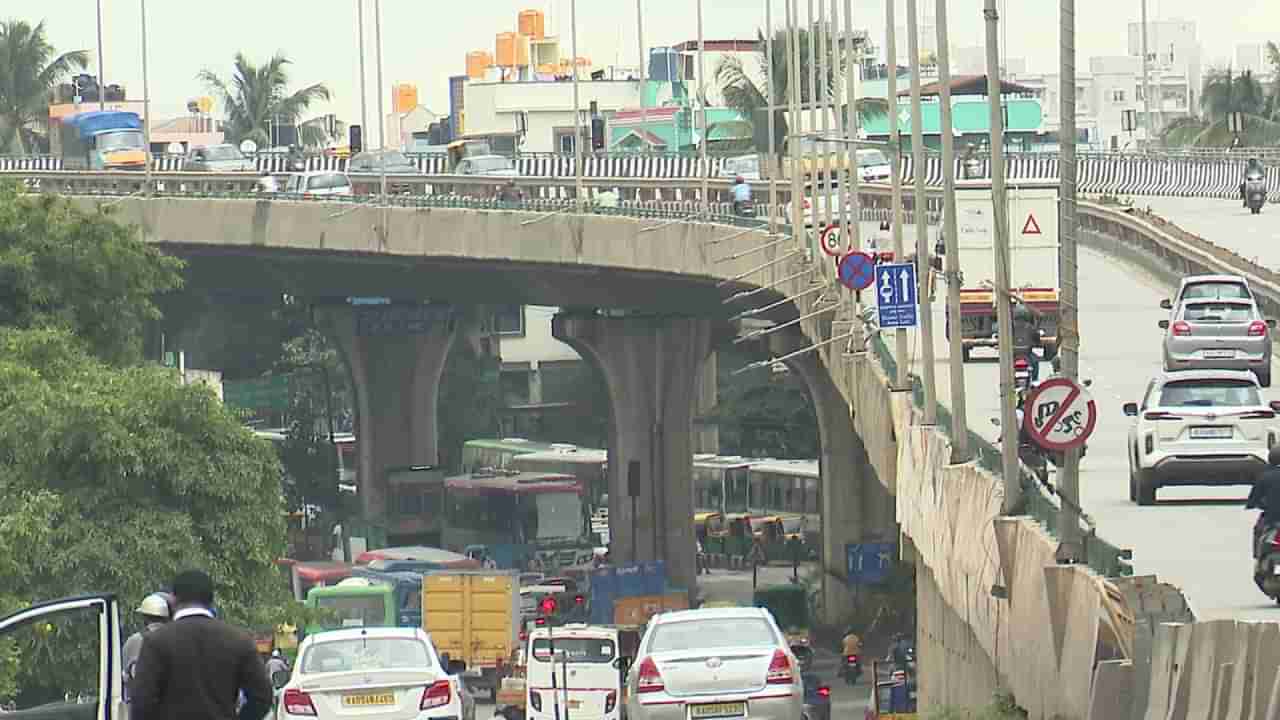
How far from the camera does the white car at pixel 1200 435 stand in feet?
101

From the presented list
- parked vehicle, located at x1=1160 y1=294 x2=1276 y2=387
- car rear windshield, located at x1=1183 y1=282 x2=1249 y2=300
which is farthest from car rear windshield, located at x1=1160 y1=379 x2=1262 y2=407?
car rear windshield, located at x1=1183 y1=282 x2=1249 y2=300

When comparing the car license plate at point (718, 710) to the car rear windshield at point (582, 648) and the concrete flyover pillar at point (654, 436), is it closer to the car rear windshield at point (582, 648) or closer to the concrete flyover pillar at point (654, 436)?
the car rear windshield at point (582, 648)

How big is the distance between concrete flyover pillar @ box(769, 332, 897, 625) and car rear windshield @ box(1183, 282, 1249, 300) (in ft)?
94.9

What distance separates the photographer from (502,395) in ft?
419

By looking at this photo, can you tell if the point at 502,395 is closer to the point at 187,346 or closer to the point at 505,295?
the point at 187,346

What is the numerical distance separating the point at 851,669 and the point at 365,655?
37261 mm

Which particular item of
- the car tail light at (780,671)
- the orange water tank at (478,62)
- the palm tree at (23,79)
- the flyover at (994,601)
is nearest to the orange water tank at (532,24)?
the orange water tank at (478,62)

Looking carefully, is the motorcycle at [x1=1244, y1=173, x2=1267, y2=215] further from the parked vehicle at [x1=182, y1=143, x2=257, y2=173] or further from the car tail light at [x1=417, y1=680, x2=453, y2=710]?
the car tail light at [x1=417, y1=680, x2=453, y2=710]

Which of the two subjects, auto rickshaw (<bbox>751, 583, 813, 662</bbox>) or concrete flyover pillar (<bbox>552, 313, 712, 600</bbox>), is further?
concrete flyover pillar (<bbox>552, 313, 712, 600</bbox>)

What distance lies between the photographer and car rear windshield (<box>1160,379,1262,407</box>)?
31188 millimetres

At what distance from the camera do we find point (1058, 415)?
23359 millimetres

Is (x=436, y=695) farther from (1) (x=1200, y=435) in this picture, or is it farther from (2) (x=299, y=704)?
(1) (x=1200, y=435)

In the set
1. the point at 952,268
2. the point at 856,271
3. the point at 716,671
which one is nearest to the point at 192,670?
the point at 716,671

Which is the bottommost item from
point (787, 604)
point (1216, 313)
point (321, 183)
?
point (787, 604)
